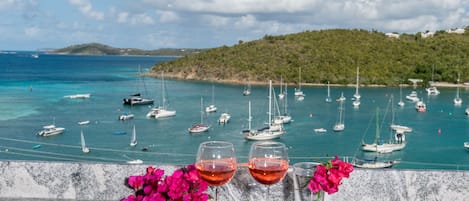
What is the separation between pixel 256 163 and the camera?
1.94 m

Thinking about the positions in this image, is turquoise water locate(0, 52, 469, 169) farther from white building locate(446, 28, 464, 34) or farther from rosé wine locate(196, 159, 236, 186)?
white building locate(446, 28, 464, 34)

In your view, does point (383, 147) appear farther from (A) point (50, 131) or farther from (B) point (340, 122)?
(A) point (50, 131)

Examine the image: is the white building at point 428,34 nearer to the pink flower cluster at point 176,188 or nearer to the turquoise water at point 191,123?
the turquoise water at point 191,123

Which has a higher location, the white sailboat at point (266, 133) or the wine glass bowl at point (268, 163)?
the wine glass bowl at point (268, 163)

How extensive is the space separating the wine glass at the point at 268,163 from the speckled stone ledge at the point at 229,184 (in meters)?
0.32

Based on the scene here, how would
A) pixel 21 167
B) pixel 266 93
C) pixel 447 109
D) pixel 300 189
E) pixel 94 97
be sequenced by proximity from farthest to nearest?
pixel 266 93
pixel 94 97
pixel 447 109
pixel 21 167
pixel 300 189

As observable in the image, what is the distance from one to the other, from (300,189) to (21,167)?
1.46 m

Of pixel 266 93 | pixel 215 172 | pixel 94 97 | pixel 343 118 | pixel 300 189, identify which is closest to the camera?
pixel 215 172

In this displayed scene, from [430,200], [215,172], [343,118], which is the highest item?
[215,172]

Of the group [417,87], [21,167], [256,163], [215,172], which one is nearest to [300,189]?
[256,163]

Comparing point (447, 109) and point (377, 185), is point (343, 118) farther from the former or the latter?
point (377, 185)

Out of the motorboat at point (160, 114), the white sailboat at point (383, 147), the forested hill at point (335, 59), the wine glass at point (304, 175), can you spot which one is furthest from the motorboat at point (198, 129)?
the forested hill at point (335, 59)

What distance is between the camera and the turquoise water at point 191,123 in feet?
83.7

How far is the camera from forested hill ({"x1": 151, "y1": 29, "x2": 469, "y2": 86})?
230ft
